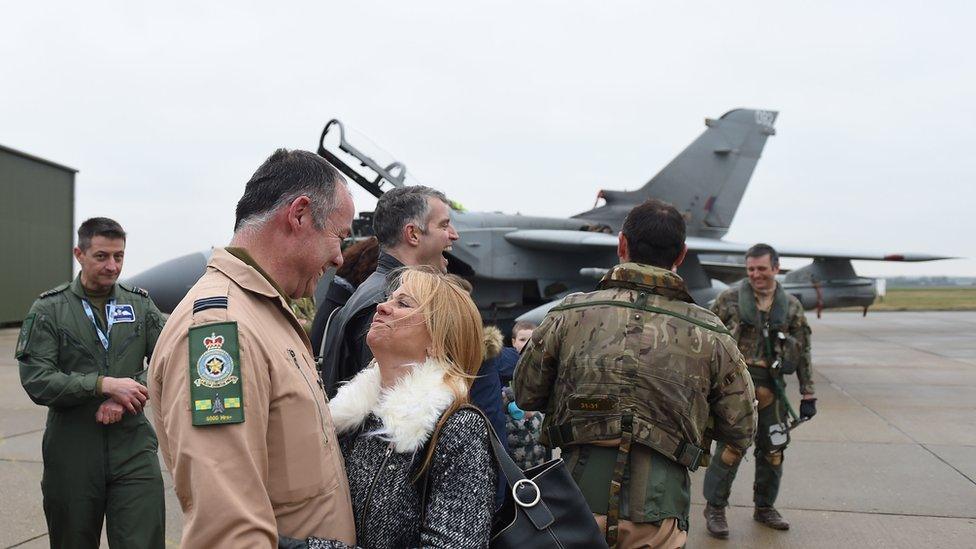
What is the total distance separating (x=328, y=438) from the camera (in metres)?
1.44

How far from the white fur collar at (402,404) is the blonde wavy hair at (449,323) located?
0.14ft

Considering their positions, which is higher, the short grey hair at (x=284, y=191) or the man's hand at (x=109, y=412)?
the short grey hair at (x=284, y=191)

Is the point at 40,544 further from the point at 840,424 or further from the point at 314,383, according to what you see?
the point at 840,424

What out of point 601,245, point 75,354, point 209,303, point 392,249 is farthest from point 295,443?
point 601,245

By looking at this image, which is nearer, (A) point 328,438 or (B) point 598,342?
(A) point 328,438

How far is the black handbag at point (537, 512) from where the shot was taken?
4.93 ft

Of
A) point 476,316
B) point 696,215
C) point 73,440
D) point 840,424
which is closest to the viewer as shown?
point 476,316

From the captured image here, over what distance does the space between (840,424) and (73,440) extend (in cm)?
712

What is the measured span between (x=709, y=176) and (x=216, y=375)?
546 inches

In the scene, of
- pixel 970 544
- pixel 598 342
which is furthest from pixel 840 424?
pixel 598 342

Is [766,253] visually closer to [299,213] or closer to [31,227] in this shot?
[299,213]

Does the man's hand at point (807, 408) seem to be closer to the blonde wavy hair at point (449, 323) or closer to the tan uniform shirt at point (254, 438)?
the blonde wavy hair at point (449, 323)

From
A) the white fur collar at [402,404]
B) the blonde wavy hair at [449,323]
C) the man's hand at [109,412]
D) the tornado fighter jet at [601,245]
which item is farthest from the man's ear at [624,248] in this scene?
the tornado fighter jet at [601,245]

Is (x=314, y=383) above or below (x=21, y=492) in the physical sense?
above
